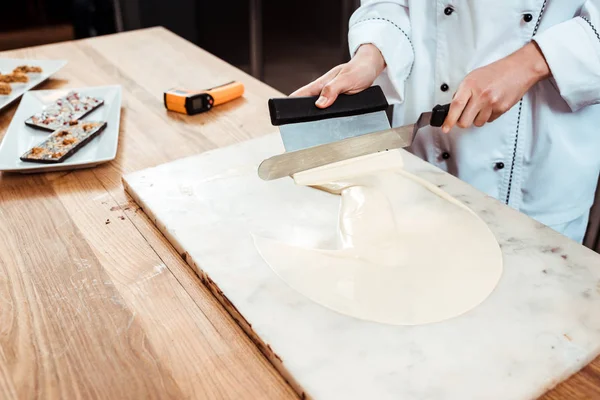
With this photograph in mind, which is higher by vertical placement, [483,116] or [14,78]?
[483,116]

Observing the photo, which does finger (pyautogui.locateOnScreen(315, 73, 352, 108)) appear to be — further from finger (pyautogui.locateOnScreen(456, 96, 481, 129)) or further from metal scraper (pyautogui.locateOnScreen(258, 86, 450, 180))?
finger (pyautogui.locateOnScreen(456, 96, 481, 129))

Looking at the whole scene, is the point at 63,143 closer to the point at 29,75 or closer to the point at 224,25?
the point at 29,75

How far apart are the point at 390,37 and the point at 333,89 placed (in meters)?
0.26

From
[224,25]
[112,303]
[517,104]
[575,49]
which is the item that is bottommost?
[224,25]

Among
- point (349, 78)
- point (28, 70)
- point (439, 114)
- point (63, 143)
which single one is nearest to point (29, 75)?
point (28, 70)

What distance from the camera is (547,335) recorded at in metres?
0.61

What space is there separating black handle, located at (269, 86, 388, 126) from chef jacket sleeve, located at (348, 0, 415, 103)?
0.60 feet

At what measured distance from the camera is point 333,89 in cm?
88

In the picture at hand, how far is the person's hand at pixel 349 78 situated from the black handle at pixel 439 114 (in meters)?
0.14

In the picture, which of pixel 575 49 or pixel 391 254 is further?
pixel 575 49

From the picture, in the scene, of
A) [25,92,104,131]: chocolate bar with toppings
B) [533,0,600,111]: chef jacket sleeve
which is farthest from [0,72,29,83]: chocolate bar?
[533,0,600,111]: chef jacket sleeve

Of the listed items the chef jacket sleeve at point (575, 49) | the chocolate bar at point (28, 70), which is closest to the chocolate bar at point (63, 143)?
the chocolate bar at point (28, 70)

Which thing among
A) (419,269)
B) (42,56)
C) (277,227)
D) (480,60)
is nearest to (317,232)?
(277,227)

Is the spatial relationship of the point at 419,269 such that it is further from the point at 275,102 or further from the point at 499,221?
the point at 275,102
